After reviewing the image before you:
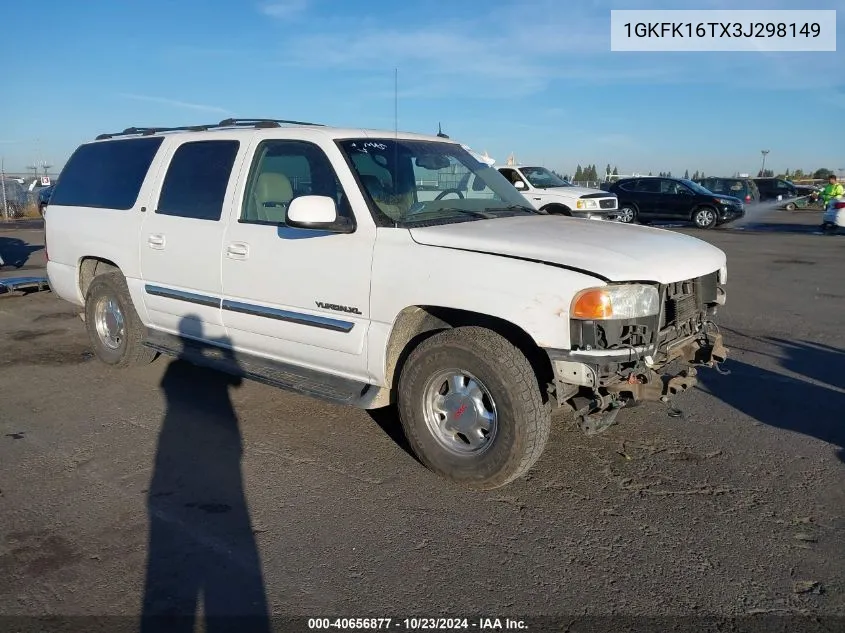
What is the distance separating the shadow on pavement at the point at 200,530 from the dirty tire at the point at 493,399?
3.65 feet

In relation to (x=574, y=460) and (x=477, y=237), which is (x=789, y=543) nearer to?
(x=574, y=460)

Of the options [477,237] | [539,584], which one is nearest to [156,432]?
[477,237]

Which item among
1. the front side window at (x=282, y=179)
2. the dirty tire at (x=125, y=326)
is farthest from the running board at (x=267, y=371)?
the front side window at (x=282, y=179)

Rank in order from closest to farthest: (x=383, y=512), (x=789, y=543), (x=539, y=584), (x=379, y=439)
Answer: (x=539, y=584) < (x=789, y=543) < (x=383, y=512) < (x=379, y=439)

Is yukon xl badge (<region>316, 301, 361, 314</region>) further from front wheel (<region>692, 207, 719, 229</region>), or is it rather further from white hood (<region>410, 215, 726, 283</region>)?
front wheel (<region>692, 207, 719, 229</region>)

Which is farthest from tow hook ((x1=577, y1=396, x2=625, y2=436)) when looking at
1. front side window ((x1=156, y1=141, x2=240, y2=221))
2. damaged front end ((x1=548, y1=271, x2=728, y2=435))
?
front side window ((x1=156, y1=141, x2=240, y2=221))

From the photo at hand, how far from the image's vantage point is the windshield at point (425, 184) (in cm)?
436

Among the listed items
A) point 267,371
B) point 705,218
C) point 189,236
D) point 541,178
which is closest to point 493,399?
point 267,371

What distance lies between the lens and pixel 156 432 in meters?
4.78

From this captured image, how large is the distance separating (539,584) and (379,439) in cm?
Result: 182

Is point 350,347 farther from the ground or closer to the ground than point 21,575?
farther from the ground

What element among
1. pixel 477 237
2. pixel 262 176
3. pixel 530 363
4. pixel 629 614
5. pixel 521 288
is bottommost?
pixel 629 614

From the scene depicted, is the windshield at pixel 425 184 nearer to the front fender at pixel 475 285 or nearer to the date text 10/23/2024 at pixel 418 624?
the front fender at pixel 475 285

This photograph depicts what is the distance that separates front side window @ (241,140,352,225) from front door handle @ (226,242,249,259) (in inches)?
7.1
